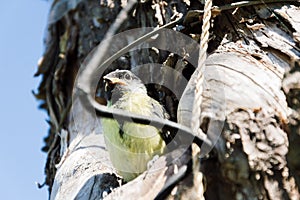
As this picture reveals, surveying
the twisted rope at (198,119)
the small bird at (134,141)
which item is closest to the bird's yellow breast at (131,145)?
the small bird at (134,141)

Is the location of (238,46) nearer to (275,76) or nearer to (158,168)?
(275,76)

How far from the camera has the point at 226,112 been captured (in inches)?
62.9

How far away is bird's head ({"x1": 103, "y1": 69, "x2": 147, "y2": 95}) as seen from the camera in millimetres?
2375

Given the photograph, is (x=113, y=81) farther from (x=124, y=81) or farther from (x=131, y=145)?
(x=131, y=145)

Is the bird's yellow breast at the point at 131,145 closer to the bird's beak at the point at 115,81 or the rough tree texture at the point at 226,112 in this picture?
the rough tree texture at the point at 226,112

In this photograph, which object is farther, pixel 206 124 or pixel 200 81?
pixel 206 124

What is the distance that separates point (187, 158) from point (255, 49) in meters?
0.51

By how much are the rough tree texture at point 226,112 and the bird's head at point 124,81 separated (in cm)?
9

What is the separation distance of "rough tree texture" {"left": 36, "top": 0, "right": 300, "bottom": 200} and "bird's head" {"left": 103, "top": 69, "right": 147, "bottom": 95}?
0.09m

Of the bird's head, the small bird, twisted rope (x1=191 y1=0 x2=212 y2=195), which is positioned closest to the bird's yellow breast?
the small bird

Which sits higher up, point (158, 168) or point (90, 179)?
point (158, 168)

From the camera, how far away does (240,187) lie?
5.21 ft

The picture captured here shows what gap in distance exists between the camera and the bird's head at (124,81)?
7.79ft

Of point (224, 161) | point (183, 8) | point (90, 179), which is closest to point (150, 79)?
point (183, 8)
